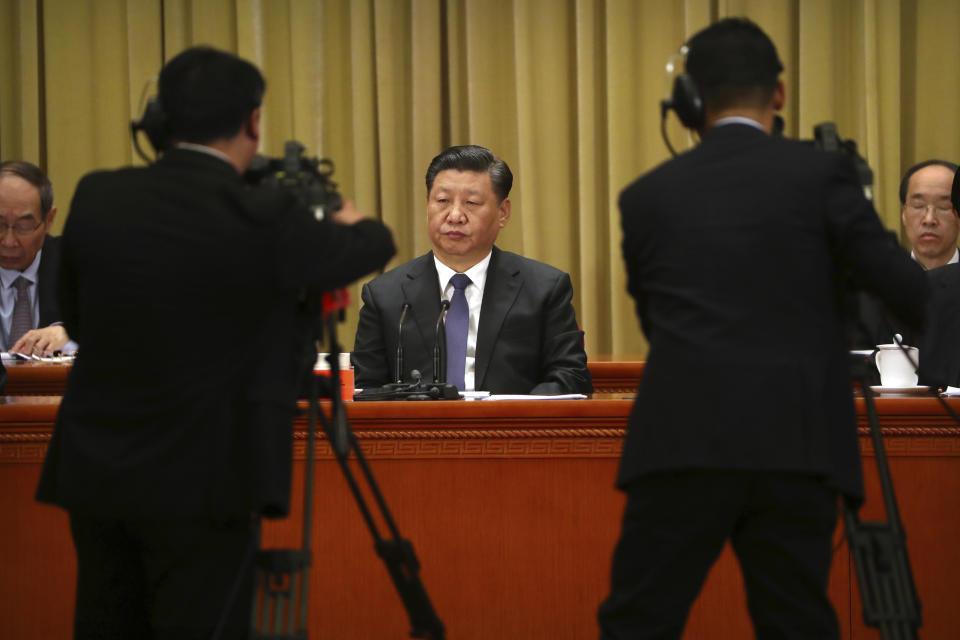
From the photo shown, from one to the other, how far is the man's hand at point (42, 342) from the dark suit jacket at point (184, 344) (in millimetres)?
2028

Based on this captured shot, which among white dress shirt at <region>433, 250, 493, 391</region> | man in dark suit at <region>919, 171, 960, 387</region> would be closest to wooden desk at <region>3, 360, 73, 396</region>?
white dress shirt at <region>433, 250, 493, 391</region>

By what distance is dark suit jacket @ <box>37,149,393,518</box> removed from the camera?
5.13 ft

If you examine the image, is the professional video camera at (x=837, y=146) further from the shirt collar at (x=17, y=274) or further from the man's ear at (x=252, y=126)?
the shirt collar at (x=17, y=274)

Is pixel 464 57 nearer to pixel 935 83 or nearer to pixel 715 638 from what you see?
pixel 935 83

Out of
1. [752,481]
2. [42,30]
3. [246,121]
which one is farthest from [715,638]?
[42,30]

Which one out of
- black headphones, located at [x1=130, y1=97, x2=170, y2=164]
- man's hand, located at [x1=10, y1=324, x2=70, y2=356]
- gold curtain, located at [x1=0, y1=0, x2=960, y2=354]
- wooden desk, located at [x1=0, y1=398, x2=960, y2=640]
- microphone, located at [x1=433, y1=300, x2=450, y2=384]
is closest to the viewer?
black headphones, located at [x1=130, y1=97, x2=170, y2=164]

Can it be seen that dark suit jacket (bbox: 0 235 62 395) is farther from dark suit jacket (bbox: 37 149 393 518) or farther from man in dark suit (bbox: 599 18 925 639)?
man in dark suit (bbox: 599 18 925 639)

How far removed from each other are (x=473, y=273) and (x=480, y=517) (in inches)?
39.3

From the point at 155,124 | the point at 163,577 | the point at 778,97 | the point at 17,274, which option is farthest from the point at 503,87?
the point at 163,577

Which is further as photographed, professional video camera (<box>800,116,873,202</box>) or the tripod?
professional video camera (<box>800,116,873,202</box>)

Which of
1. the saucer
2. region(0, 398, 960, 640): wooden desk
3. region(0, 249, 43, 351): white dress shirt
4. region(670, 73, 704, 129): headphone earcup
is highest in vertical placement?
region(670, 73, 704, 129): headphone earcup

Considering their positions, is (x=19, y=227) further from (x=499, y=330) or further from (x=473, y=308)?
(x=499, y=330)

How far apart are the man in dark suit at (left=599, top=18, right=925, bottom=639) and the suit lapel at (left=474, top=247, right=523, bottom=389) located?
155 cm

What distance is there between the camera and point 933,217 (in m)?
3.65
